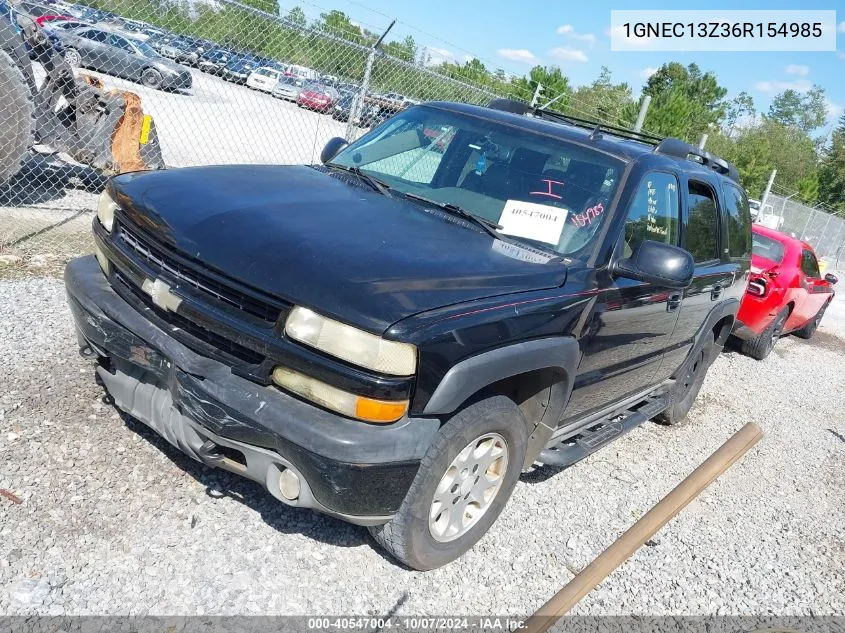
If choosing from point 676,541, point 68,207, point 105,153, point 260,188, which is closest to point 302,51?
point 105,153

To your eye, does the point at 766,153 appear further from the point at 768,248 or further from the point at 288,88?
the point at 288,88

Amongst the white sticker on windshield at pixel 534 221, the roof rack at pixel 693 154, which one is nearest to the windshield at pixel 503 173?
the white sticker on windshield at pixel 534 221

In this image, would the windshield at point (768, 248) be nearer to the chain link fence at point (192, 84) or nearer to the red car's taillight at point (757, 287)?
the red car's taillight at point (757, 287)

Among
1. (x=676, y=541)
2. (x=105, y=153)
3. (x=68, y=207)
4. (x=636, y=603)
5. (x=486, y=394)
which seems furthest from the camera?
(x=105, y=153)

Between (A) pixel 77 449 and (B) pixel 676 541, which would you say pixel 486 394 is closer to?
(B) pixel 676 541

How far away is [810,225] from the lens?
87.9ft

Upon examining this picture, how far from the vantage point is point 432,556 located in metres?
2.92

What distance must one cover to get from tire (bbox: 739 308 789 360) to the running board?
13.3ft

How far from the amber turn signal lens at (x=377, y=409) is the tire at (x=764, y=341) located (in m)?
6.95

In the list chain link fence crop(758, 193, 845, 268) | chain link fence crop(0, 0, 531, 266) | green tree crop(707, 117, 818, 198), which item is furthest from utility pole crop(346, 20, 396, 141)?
green tree crop(707, 117, 818, 198)

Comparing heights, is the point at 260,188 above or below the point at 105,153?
above

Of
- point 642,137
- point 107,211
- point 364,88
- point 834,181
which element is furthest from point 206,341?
A: point 834,181

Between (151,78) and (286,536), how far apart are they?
11788 mm

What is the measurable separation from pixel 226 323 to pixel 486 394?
3.49ft
